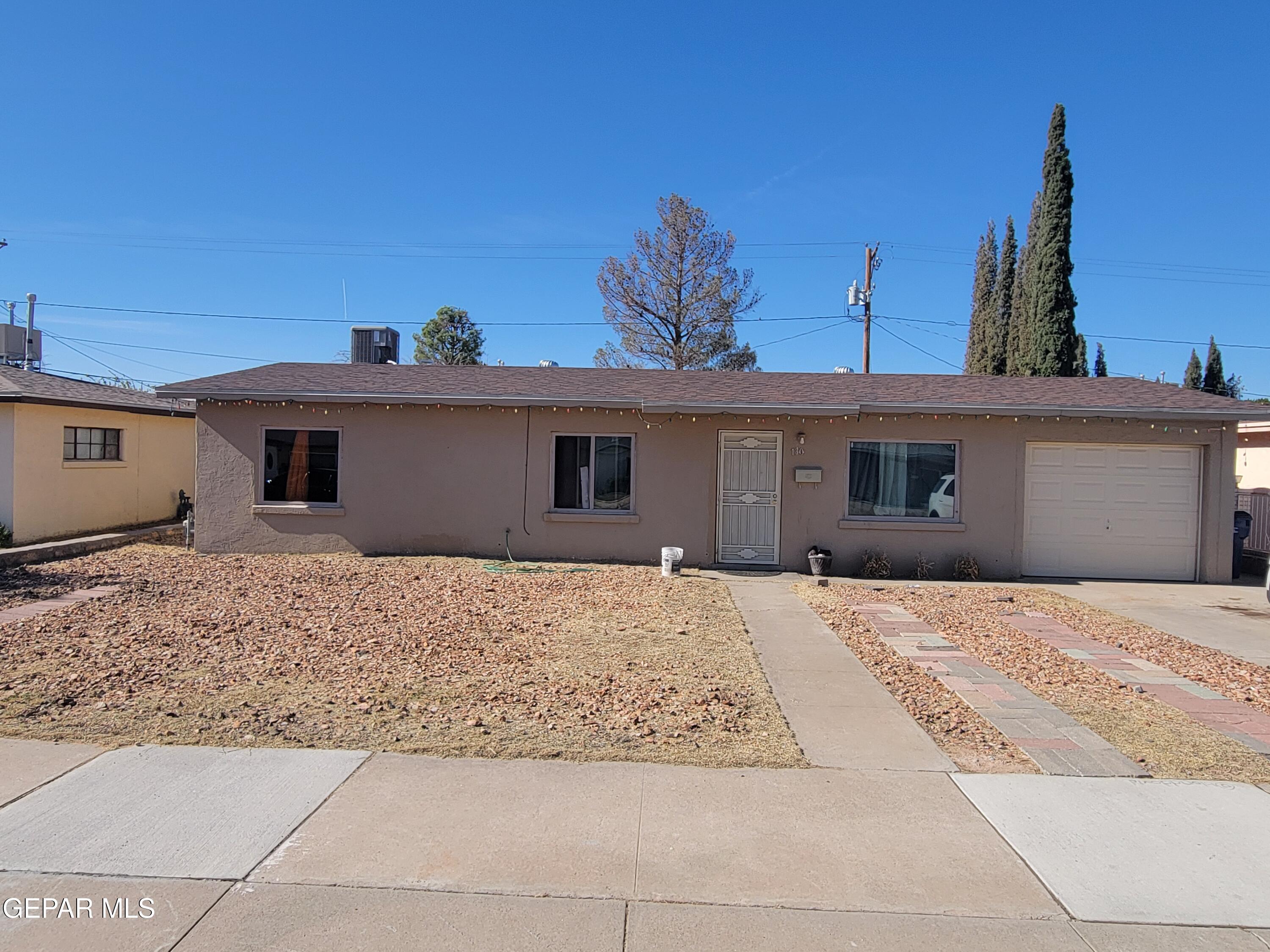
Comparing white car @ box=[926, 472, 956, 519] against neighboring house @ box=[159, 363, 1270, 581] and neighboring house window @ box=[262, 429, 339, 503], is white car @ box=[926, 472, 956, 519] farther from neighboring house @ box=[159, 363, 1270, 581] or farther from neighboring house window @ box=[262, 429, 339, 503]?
neighboring house window @ box=[262, 429, 339, 503]

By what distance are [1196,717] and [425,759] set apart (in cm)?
528

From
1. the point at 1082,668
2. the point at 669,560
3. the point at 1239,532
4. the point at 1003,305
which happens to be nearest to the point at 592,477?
the point at 669,560

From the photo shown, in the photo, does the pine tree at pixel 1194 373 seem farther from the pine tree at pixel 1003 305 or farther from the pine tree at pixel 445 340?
the pine tree at pixel 445 340

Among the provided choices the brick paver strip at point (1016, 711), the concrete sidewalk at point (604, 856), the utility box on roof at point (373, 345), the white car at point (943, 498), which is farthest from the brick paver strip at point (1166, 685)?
the utility box on roof at point (373, 345)

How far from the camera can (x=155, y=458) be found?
16516 millimetres

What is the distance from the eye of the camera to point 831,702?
6.00 m

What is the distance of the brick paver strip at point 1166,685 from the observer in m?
5.53

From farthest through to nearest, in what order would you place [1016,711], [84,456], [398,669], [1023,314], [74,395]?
[1023,314]
[84,456]
[74,395]
[398,669]
[1016,711]

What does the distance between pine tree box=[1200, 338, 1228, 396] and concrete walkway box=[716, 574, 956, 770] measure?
4575 cm

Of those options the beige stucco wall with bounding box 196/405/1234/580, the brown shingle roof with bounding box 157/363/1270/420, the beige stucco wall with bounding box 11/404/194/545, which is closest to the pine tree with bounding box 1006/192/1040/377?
the brown shingle roof with bounding box 157/363/1270/420

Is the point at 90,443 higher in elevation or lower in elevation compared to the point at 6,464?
higher

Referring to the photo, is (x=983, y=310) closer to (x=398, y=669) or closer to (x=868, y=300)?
(x=868, y=300)

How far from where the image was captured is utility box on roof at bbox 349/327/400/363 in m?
18.3

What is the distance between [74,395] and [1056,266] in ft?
83.6
